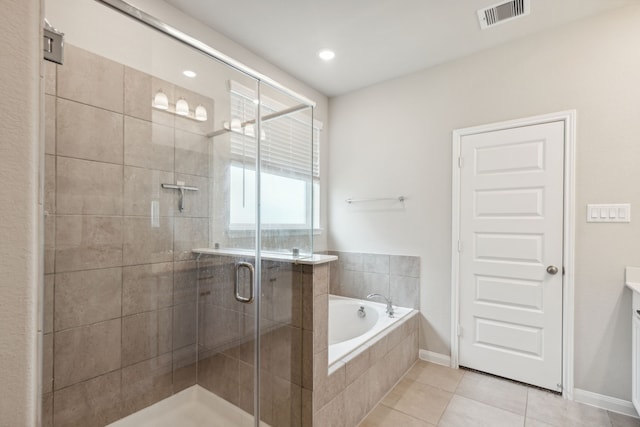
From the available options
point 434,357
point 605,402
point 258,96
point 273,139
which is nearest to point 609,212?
point 605,402

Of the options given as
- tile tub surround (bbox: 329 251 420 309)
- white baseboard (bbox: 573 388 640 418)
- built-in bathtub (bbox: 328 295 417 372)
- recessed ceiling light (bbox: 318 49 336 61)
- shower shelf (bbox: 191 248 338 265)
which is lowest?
white baseboard (bbox: 573 388 640 418)

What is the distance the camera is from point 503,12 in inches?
81.7

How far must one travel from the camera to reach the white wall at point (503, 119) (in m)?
2.03

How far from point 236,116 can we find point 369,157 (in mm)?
1623

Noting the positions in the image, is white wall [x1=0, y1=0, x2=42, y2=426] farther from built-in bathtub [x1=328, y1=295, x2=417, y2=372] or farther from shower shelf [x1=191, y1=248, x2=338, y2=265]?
built-in bathtub [x1=328, y1=295, x2=417, y2=372]

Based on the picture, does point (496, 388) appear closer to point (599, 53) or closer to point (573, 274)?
point (573, 274)

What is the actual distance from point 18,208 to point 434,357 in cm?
302

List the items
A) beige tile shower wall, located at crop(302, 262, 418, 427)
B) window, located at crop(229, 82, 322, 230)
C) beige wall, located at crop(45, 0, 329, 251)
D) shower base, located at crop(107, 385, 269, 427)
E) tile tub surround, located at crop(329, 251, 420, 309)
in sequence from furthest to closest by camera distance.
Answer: tile tub surround, located at crop(329, 251, 420, 309)
window, located at crop(229, 82, 322, 230)
shower base, located at crop(107, 385, 269, 427)
beige tile shower wall, located at crop(302, 262, 418, 427)
beige wall, located at crop(45, 0, 329, 251)

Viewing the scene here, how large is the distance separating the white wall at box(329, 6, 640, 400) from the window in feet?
3.82

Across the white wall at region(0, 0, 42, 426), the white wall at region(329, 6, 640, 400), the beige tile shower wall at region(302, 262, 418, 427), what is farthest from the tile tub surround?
the white wall at region(0, 0, 42, 426)

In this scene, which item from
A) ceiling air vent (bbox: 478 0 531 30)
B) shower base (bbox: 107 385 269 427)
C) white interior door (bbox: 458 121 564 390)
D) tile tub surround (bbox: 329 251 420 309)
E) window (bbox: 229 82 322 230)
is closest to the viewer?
shower base (bbox: 107 385 269 427)

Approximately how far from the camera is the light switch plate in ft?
6.58

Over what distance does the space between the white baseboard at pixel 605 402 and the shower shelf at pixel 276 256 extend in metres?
2.06

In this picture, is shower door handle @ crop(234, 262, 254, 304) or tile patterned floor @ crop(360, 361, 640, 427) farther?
tile patterned floor @ crop(360, 361, 640, 427)
